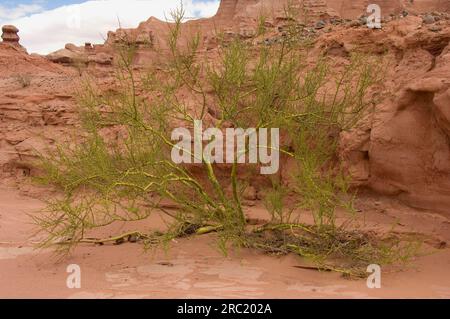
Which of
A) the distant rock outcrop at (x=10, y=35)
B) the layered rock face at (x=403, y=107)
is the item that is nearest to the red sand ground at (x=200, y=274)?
the layered rock face at (x=403, y=107)

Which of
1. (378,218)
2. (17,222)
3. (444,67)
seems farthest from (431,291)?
(17,222)

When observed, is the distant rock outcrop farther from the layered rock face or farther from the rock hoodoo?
the layered rock face

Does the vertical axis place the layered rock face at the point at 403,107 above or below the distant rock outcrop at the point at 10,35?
below

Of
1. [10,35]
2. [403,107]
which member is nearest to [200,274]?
[403,107]

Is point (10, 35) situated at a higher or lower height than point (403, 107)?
higher

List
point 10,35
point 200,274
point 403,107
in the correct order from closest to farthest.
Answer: point 200,274 → point 403,107 → point 10,35

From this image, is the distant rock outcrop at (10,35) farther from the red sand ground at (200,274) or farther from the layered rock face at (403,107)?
the red sand ground at (200,274)

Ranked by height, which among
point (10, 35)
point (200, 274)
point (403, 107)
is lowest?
point (200, 274)

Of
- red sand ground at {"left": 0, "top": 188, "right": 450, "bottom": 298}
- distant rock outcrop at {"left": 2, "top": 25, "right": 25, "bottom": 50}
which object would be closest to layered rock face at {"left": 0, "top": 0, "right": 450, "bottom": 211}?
red sand ground at {"left": 0, "top": 188, "right": 450, "bottom": 298}

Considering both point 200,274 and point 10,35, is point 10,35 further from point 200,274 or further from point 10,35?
point 200,274

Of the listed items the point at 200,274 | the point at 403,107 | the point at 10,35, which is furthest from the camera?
the point at 10,35

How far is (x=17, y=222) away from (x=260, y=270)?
175 inches

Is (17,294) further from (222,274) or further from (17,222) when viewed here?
(17,222)

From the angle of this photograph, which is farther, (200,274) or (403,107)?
(403,107)
